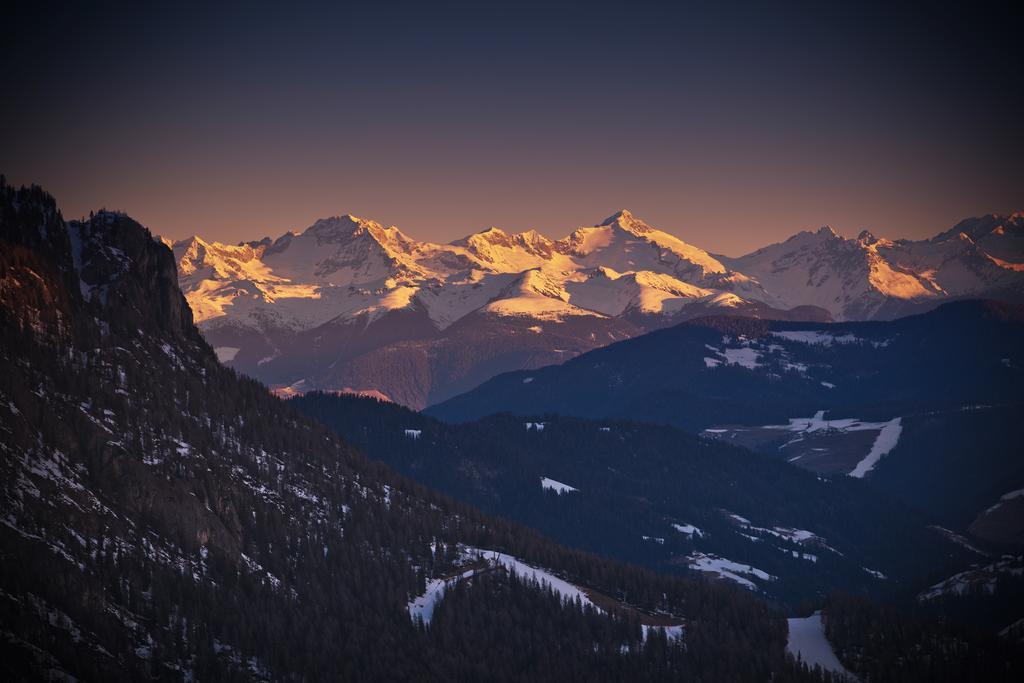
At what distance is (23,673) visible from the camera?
188 m

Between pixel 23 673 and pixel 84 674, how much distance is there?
10425 millimetres

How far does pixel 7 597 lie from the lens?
653 ft

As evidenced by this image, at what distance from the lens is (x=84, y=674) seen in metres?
197

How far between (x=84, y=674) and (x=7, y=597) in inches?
609

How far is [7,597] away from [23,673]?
582 inches
